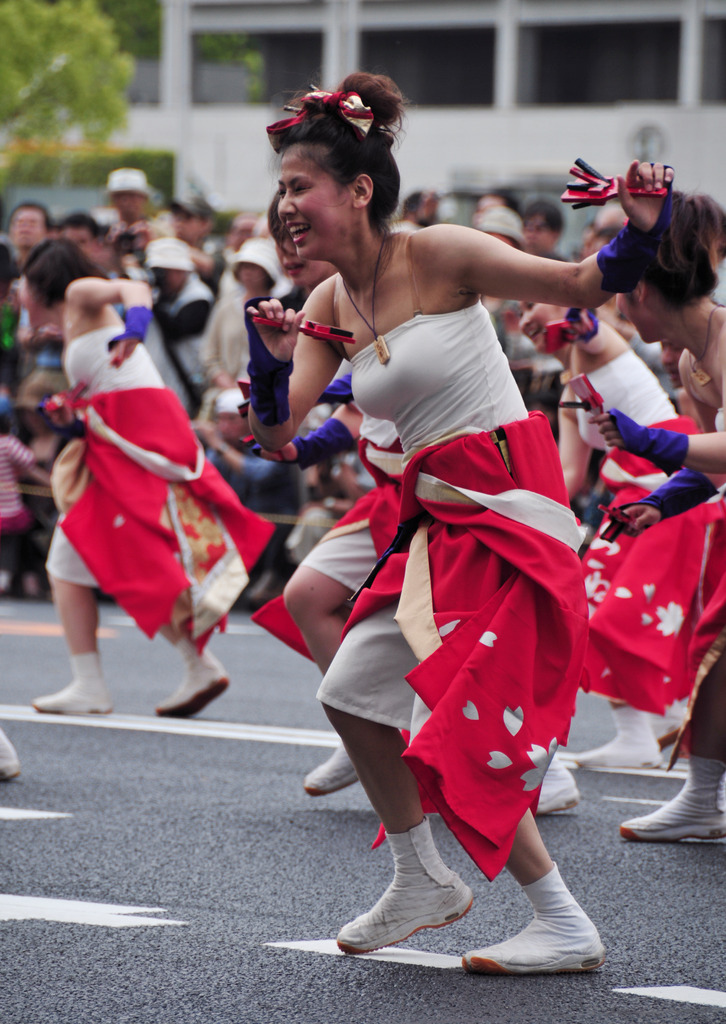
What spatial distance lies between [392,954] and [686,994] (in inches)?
26.2

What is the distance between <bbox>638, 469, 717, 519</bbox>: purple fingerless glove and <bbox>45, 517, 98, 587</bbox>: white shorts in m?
3.04

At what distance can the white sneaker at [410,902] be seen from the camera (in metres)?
3.18

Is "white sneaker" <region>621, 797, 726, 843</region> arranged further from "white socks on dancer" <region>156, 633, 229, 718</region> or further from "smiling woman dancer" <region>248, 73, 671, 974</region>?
"white socks on dancer" <region>156, 633, 229, 718</region>

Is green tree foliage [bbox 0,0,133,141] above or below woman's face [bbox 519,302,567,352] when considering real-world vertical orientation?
above

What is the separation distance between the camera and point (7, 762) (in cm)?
483

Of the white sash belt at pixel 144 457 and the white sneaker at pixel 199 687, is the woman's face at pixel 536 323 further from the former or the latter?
the white sneaker at pixel 199 687

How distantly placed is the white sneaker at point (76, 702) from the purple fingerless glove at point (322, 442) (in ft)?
7.11

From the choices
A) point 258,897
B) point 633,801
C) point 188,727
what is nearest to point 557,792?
point 633,801

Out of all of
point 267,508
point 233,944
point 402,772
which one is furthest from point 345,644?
point 267,508

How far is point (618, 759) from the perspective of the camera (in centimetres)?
547

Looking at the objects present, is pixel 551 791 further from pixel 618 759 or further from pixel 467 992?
pixel 467 992

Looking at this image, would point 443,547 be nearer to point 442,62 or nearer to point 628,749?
point 628,749

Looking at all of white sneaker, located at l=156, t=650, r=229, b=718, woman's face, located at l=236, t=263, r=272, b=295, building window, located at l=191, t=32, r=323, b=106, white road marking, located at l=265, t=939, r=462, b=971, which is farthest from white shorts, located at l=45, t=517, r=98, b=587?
building window, located at l=191, t=32, r=323, b=106

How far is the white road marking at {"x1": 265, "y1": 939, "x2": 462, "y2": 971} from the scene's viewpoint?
125 inches
